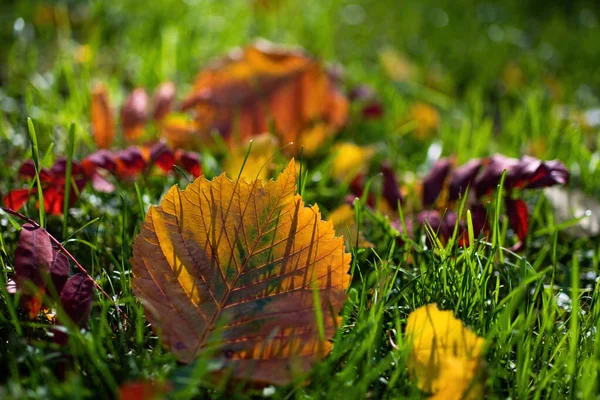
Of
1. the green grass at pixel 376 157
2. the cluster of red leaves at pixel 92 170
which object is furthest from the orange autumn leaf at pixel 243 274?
the cluster of red leaves at pixel 92 170

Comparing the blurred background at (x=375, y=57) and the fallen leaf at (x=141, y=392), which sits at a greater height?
the blurred background at (x=375, y=57)

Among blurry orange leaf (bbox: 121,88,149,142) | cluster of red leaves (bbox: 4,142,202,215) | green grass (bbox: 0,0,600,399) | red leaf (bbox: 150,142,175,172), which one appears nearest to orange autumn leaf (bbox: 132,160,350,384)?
green grass (bbox: 0,0,600,399)

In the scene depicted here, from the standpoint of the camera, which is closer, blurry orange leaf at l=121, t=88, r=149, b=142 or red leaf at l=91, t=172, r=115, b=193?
red leaf at l=91, t=172, r=115, b=193

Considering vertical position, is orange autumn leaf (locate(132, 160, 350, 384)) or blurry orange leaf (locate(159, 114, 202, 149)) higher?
blurry orange leaf (locate(159, 114, 202, 149))

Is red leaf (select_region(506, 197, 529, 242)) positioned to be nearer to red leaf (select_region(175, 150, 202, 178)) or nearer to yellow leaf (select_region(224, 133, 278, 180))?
yellow leaf (select_region(224, 133, 278, 180))

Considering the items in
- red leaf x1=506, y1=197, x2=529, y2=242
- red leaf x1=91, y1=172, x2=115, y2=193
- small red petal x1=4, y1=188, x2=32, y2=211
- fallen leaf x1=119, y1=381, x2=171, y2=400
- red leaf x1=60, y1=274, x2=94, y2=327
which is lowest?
fallen leaf x1=119, y1=381, x2=171, y2=400

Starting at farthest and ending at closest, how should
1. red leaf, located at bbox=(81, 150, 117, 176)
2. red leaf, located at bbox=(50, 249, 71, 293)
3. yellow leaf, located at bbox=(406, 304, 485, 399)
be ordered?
red leaf, located at bbox=(81, 150, 117, 176) → red leaf, located at bbox=(50, 249, 71, 293) → yellow leaf, located at bbox=(406, 304, 485, 399)

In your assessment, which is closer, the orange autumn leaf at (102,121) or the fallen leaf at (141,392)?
the fallen leaf at (141,392)

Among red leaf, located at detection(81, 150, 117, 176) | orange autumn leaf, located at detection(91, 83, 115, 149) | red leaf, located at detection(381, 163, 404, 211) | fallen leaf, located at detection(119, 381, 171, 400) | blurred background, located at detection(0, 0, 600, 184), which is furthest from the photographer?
blurred background, located at detection(0, 0, 600, 184)

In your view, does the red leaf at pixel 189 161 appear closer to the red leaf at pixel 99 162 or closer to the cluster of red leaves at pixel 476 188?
the red leaf at pixel 99 162
